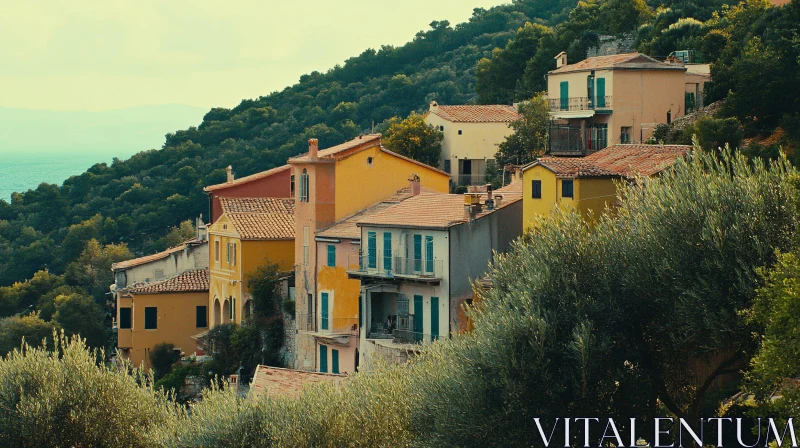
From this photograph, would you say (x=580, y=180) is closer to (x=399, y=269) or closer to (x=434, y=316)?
(x=434, y=316)

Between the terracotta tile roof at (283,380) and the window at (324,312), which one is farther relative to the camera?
the window at (324,312)

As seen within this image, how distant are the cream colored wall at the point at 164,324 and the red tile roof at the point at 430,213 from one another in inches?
543

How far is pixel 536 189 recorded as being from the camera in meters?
38.9

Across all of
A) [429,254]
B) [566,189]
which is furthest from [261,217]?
[566,189]

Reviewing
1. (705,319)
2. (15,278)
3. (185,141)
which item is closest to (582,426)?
(705,319)

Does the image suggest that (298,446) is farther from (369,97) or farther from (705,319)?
(369,97)

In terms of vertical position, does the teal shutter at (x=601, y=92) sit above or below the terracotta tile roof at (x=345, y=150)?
above

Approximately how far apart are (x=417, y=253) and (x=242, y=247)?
36.5 ft

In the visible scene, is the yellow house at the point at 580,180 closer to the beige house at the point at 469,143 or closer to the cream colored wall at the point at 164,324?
the cream colored wall at the point at 164,324

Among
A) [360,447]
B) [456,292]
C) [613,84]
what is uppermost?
[613,84]

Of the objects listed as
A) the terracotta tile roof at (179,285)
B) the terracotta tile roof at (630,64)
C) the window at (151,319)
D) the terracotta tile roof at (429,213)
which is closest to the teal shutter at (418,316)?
the terracotta tile roof at (429,213)

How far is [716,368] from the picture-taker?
28.6 m

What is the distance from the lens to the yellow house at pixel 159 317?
182 feet

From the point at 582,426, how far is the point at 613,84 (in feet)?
83.7
